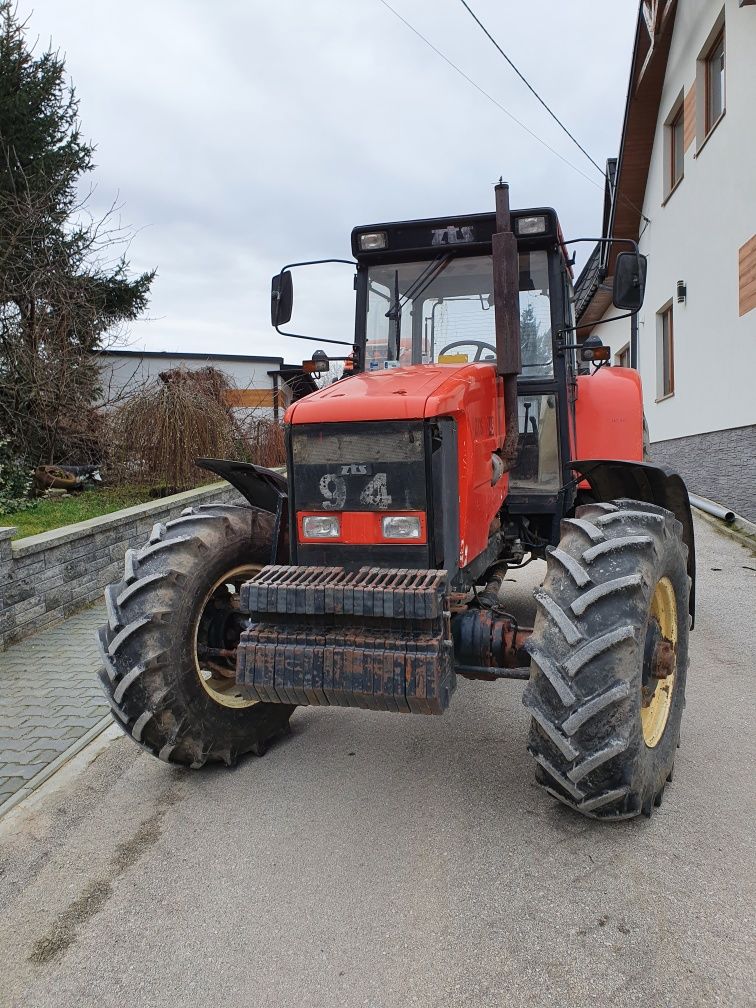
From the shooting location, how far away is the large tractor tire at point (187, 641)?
3.30 m

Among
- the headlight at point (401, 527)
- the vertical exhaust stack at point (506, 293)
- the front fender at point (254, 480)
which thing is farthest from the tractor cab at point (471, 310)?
the headlight at point (401, 527)

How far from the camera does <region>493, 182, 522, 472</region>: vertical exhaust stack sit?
3.39 meters

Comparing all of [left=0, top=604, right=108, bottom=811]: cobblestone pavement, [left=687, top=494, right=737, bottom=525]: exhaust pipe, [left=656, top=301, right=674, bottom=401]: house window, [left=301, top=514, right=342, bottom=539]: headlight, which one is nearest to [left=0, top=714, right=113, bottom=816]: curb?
[left=0, top=604, right=108, bottom=811]: cobblestone pavement

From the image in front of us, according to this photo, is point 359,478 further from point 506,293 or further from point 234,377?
point 234,377

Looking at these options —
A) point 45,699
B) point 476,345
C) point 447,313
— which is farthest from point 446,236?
point 45,699

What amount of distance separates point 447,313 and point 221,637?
2.24 metres

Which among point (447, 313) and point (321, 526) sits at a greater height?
point (447, 313)

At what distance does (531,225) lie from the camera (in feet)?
14.1

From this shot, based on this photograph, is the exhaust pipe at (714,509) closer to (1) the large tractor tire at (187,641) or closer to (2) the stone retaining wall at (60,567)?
(2) the stone retaining wall at (60,567)

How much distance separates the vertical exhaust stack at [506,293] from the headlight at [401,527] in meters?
0.99

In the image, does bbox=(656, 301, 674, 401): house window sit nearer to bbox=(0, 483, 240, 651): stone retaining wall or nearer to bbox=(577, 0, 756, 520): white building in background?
bbox=(577, 0, 756, 520): white building in background

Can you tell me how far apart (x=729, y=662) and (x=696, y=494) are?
7176mm

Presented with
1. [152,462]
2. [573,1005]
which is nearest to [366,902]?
[573,1005]

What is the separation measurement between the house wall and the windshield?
5951 millimetres
